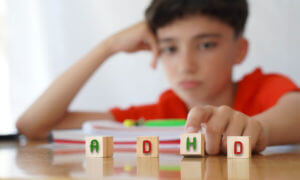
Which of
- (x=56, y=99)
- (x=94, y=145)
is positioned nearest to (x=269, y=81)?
(x=56, y=99)

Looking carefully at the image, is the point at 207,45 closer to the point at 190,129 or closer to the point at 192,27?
the point at 192,27

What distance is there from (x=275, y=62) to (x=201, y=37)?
740mm

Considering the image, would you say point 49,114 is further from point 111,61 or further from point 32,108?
point 111,61

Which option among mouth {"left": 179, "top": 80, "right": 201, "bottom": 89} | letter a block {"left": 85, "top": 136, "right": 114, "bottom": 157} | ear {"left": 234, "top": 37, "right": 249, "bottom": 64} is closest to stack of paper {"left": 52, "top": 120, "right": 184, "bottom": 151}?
letter a block {"left": 85, "top": 136, "right": 114, "bottom": 157}

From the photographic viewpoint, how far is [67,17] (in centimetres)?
212

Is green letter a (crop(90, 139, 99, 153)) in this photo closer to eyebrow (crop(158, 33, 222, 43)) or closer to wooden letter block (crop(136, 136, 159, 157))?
wooden letter block (crop(136, 136, 159, 157))

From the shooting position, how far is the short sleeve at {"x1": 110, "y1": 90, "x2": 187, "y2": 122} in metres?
1.56

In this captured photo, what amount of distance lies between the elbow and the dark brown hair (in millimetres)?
560

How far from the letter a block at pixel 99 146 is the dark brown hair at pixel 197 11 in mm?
802

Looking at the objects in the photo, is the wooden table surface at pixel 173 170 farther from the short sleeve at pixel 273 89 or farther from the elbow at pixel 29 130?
the elbow at pixel 29 130

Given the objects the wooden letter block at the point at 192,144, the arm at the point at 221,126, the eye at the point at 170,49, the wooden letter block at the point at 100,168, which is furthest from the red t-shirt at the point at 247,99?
the wooden letter block at the point at 100,168

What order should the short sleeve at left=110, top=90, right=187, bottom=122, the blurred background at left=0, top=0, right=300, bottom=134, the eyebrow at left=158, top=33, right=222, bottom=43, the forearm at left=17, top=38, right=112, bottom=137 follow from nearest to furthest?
the eyebrow at left=158, top=33, right=222, bottom=43
the forearm at left=17, top=38, right=112, bottom=137
the short sleeve at left=110, top=90, right=187, bottom=122
the blurred background at left=0, top=0, right=300, bottom=134

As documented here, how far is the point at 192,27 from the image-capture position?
4.35 ft

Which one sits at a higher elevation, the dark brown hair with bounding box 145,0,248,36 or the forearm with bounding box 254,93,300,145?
the dark brown hair with bounding box 145,0,248,36
